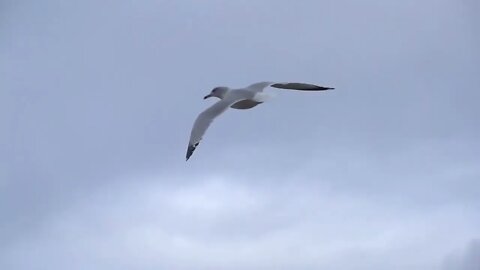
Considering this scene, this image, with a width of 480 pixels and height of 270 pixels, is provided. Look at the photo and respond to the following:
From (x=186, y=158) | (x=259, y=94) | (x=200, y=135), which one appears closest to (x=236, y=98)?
(x=259, y=94)

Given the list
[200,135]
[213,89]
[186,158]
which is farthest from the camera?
[213,89]

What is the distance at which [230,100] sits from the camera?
21.3m

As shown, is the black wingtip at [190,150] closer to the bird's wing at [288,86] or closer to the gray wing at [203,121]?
the gray wing at [203,121]

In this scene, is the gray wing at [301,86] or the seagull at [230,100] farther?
the gray wing at [301,86]

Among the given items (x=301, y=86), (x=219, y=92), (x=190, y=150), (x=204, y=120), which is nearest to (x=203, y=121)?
(x=204, y=120)

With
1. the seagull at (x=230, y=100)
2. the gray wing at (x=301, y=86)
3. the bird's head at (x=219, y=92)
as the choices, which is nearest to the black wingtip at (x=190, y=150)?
the seagull at (x=230, y=100)

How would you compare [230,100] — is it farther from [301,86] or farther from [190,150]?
[190,150]

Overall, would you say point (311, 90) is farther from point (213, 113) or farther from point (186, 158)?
point (186, 158)

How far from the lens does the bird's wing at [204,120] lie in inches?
775

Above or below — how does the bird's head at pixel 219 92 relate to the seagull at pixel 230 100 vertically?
above

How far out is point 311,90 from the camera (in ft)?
72.5

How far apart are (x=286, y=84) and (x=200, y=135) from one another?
3.44m

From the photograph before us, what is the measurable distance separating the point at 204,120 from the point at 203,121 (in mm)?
43

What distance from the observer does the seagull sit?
20042 millimetres
